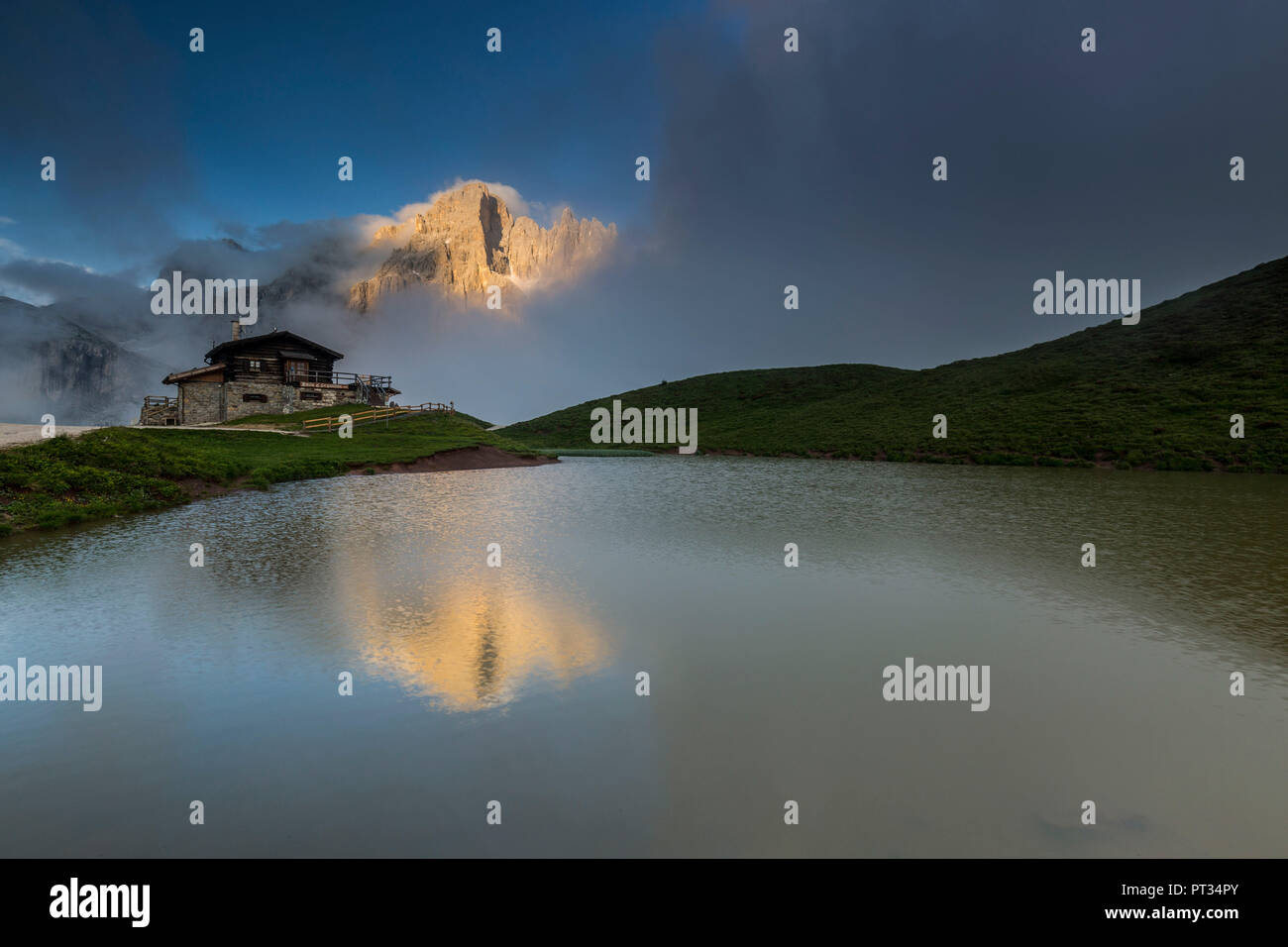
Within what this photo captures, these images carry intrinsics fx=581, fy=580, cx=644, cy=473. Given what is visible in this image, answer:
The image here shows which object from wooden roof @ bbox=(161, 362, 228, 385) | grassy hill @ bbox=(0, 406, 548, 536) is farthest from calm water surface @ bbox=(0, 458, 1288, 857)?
wooden roof @ bbox=(161, 362, 228, 385)

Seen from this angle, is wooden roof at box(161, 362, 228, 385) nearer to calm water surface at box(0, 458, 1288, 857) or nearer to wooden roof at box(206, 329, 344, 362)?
wooden roof at box(206, 329, 344, 362)

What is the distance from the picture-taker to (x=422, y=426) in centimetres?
5991

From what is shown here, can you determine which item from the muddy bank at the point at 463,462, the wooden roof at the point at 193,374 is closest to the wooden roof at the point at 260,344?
the wooden roof at the point at 193,374

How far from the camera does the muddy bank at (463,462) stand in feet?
126

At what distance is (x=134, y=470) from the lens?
2322cm

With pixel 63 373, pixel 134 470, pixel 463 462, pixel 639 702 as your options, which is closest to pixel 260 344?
pixel 463 462

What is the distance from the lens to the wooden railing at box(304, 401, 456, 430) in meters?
57.8

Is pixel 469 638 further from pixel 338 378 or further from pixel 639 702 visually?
pixel 338 378

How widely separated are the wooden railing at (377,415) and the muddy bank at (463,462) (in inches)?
712

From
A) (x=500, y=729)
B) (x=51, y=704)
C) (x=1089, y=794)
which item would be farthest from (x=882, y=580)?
(x=51, y=704)

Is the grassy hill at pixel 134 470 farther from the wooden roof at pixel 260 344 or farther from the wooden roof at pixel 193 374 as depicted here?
the wooden roof at pixel 193 374
